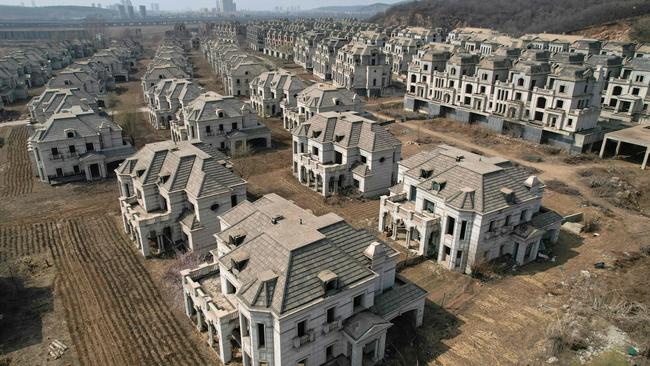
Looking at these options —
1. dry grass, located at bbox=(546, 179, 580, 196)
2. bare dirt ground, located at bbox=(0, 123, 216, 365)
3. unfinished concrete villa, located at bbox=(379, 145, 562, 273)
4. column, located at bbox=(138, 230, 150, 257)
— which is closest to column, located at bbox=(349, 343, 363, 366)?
bare dirt ground, located at bbox=(0, 123, 216, 365)

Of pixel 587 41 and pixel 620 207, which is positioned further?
pixel 587 41

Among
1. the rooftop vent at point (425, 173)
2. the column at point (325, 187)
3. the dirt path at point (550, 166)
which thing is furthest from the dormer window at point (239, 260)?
the dirt path at point (550, 166)

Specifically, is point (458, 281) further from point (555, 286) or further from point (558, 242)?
point (558, 242)

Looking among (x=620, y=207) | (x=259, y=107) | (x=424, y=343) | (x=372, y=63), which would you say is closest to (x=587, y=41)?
(x=372, y=63)

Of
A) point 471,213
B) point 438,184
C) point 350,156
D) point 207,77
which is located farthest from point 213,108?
point 207,77

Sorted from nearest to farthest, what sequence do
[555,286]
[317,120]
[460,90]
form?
[555,286] < [317,120] < [460,90]

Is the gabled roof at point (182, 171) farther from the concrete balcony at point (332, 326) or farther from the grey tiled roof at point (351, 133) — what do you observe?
the concrete balcony at point (332, 326)

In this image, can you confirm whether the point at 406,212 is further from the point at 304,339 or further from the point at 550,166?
the point at 550,166

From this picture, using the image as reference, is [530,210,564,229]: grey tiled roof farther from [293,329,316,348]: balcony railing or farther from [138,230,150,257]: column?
[138,230,150,257]: column
